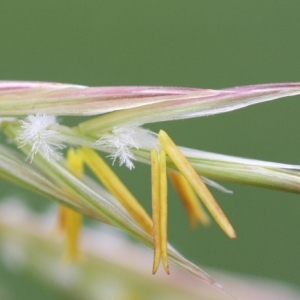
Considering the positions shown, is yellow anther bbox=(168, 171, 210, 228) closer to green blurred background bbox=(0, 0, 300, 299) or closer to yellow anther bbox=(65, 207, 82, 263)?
yellow anther bbox=(65, 207, 82, 263)

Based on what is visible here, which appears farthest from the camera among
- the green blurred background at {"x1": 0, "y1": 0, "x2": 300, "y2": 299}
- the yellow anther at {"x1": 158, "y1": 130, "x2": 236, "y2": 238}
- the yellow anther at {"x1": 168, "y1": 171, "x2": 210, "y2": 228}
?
the green blurred background at {"x1": 0, "y1": 0, "x2": 300, "y2": 299}

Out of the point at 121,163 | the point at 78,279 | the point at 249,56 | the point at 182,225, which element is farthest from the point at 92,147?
the point at 249,56

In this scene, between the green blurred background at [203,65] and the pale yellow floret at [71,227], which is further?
the green blurred background at [203,65]

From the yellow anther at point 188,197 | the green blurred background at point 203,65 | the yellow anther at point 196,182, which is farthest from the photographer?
the green blurred background at point 203,65

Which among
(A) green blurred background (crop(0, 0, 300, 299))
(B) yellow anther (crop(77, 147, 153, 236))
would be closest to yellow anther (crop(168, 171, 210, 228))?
(B) yellow anther (crop(77, 147, 153, 236))

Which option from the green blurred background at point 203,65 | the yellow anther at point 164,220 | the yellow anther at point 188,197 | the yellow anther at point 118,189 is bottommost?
the yellow anther at point 164,220

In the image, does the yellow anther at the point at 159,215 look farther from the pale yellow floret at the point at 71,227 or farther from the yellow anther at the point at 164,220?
the pale yellow floret at the point at 71,227

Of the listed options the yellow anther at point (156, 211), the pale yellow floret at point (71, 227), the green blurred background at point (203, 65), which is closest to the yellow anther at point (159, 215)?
the yellow anther at point (156, 211)
